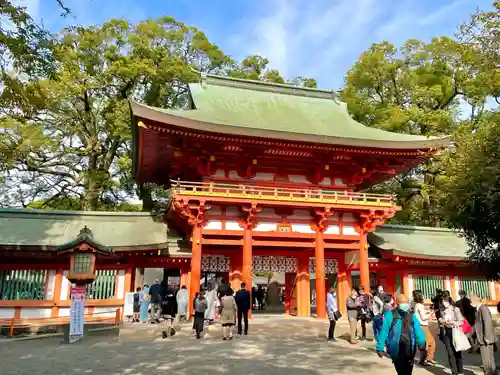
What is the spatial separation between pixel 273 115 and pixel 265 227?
6221 mm

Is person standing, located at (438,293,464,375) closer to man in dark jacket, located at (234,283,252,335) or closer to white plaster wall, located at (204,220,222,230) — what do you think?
man in dark jacket, located at (234,283,252,335)

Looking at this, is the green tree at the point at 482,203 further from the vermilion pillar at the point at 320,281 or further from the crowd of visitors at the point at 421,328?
the vermilion pillar at the point at 320,281

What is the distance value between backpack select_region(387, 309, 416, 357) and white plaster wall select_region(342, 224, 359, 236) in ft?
42.8

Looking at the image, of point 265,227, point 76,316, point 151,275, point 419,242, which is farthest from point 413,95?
point 76,316

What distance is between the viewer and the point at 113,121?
29250 mm

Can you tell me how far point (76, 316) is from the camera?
12.8m

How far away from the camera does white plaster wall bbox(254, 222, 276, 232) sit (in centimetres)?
1844

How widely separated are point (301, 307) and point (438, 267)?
7499 mm

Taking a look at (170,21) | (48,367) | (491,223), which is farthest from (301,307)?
(170,21)

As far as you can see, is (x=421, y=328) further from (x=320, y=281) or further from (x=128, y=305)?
(x=128, y=305)

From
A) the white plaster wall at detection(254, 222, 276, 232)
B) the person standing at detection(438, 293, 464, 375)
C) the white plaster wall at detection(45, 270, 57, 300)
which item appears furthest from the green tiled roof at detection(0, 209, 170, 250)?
the person standing at detection(438, 293, 464, 375)

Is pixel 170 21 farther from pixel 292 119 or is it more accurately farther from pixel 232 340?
pixel 232 340


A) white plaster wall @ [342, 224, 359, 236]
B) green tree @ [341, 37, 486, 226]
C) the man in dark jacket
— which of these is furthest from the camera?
green tree @ [341, 37, 486, 226]

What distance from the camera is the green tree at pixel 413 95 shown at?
30.2m
